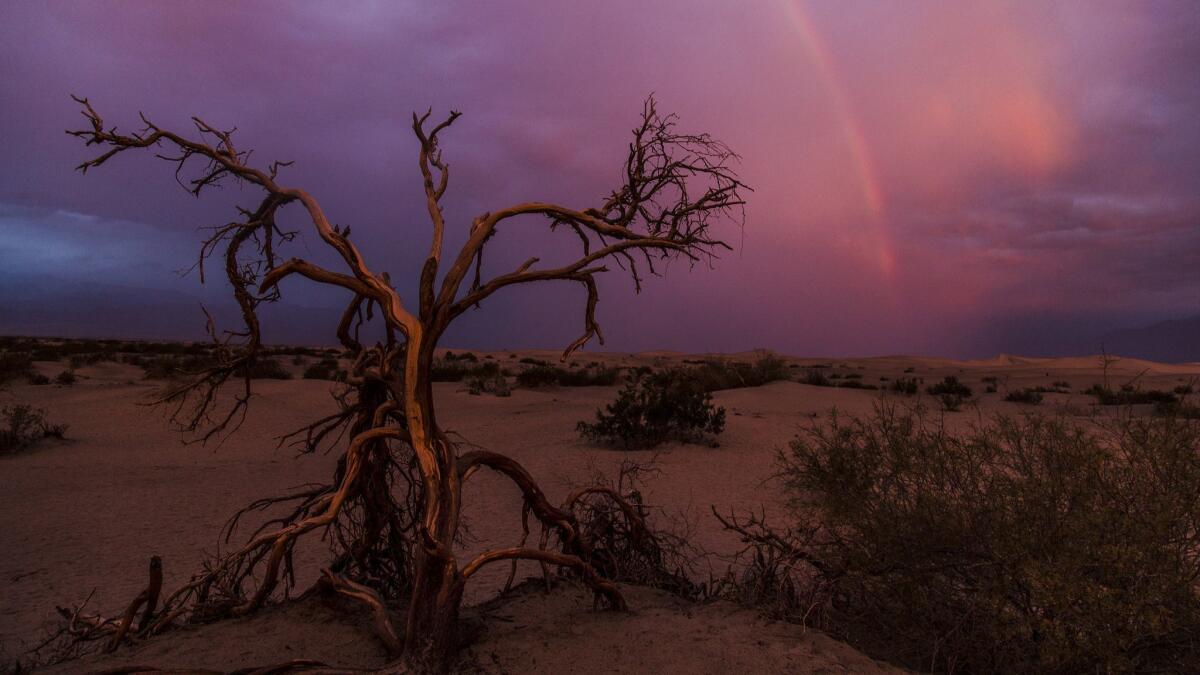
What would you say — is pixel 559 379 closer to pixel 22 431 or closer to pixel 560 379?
pixel 560 379

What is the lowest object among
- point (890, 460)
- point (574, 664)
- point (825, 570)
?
point (574, 664)

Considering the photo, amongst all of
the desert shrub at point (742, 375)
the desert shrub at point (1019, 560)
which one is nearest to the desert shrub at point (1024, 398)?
the desert shrub at point (742, 375)

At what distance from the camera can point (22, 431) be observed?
13484 mm

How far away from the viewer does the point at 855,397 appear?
2242 cm

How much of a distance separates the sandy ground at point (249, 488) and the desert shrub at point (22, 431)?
1.09ft

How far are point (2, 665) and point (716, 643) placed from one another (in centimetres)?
450

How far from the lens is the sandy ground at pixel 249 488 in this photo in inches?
194

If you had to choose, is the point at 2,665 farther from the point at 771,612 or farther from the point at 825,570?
the point at 825,570

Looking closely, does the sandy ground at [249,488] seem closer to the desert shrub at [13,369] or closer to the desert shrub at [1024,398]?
the desert shrub at [1024,398]

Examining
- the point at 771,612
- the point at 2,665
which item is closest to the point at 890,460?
the point at 771,612

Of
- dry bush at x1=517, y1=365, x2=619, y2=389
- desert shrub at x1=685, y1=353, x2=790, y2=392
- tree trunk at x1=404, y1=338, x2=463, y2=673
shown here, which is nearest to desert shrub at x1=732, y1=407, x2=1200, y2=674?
tree trunk at x1=404, y1=338, x2=463, y2=673

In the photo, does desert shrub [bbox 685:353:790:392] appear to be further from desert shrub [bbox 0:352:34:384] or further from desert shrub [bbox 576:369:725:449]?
desert shrub [bbox 0:352:34:384]

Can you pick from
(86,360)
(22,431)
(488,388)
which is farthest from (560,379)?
(86,360)

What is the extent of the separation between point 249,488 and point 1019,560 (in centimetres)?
1035
